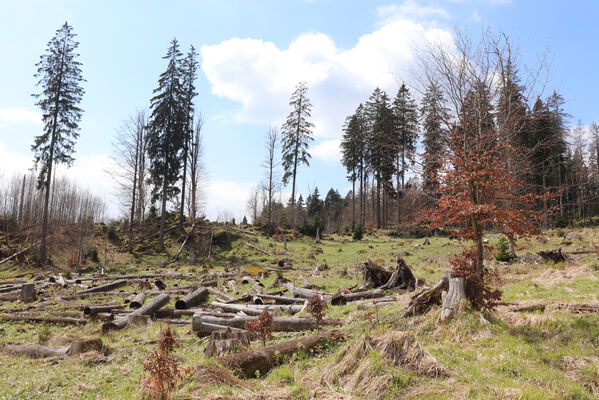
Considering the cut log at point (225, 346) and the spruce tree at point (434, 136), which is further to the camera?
the spruce tree at point (434, 136)

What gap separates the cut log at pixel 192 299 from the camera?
12055 millimetres

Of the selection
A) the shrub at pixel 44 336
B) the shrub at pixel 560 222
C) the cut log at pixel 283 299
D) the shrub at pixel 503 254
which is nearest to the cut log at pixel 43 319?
the shrub at pixel 44 336

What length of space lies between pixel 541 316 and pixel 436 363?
3.42m

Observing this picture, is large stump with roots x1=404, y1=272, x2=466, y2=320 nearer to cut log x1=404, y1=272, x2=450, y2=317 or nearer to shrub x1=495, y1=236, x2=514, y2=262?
cut log x1=404, y1=272, x2=450, y2=317

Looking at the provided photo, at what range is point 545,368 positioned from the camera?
5.26 metres

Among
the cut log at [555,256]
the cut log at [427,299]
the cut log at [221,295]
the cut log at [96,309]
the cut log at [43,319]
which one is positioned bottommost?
the cut log at [43,319]

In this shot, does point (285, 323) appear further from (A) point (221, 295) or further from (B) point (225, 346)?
(A) point (221, 295)

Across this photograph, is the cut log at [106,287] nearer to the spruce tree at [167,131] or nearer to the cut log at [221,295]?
the cut log at [221,295]

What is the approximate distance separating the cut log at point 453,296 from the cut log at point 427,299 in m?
0.49

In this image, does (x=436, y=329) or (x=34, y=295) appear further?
(x=34, y=295)

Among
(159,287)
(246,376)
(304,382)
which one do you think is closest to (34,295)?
(159,287)

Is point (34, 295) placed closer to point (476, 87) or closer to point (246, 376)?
point (246, 376)

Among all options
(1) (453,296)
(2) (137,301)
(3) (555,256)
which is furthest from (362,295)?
(3) (555,256)

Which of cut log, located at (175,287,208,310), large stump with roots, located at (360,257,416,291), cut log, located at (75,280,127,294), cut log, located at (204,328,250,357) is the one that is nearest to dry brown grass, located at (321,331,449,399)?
cut log, located at (204,328,250,357)
